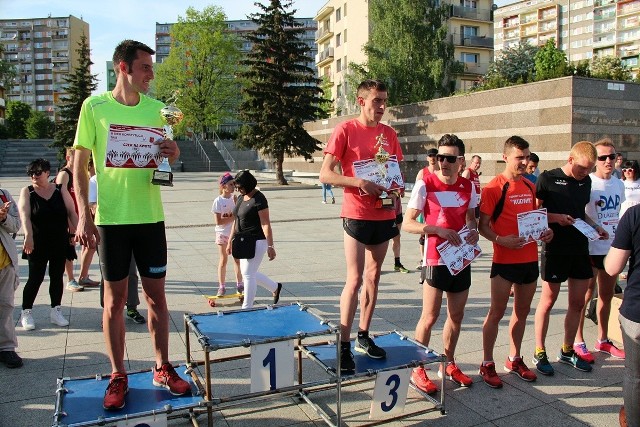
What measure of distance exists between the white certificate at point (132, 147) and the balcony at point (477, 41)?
5675cm

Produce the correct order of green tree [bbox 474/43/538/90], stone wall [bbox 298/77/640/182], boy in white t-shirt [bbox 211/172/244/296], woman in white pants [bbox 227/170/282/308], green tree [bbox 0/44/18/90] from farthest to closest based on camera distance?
green tree [bbox 0/44/18/90], green tree [bbox 474/43/538/90], stone wall [bbox 298/77/640/182], boy in white t-shirt [bbox 211/172/244/296], woman in white pants [bbox 227/170/282/308]

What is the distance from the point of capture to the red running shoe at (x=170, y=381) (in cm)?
353

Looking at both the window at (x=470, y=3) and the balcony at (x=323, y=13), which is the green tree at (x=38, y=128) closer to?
the balcony at (x=323, y=13)

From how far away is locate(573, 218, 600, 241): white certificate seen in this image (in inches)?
172

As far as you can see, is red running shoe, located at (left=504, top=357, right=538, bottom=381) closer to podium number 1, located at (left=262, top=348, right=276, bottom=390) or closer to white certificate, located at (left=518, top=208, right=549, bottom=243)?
white certificate, located at (left=518, top=208, right=549, bottom=243)

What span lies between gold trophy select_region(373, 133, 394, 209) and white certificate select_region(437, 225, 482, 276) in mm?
530

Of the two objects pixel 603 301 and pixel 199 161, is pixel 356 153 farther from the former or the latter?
pixel 199 161

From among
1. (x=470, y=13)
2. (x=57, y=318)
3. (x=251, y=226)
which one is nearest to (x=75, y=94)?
(x=470, y=13)

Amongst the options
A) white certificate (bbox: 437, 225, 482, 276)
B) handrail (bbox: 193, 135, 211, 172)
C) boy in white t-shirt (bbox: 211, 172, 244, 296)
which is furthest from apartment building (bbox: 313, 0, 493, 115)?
white certificate (bbox: 437, 225, 482, 276)

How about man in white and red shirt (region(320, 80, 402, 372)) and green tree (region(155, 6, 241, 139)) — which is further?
green tree (region(155, 6, 241, 139))

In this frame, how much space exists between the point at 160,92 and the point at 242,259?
60124 mm

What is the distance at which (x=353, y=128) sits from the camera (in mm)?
4000

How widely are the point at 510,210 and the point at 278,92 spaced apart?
3037 centimetres

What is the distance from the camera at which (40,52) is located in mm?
123875
